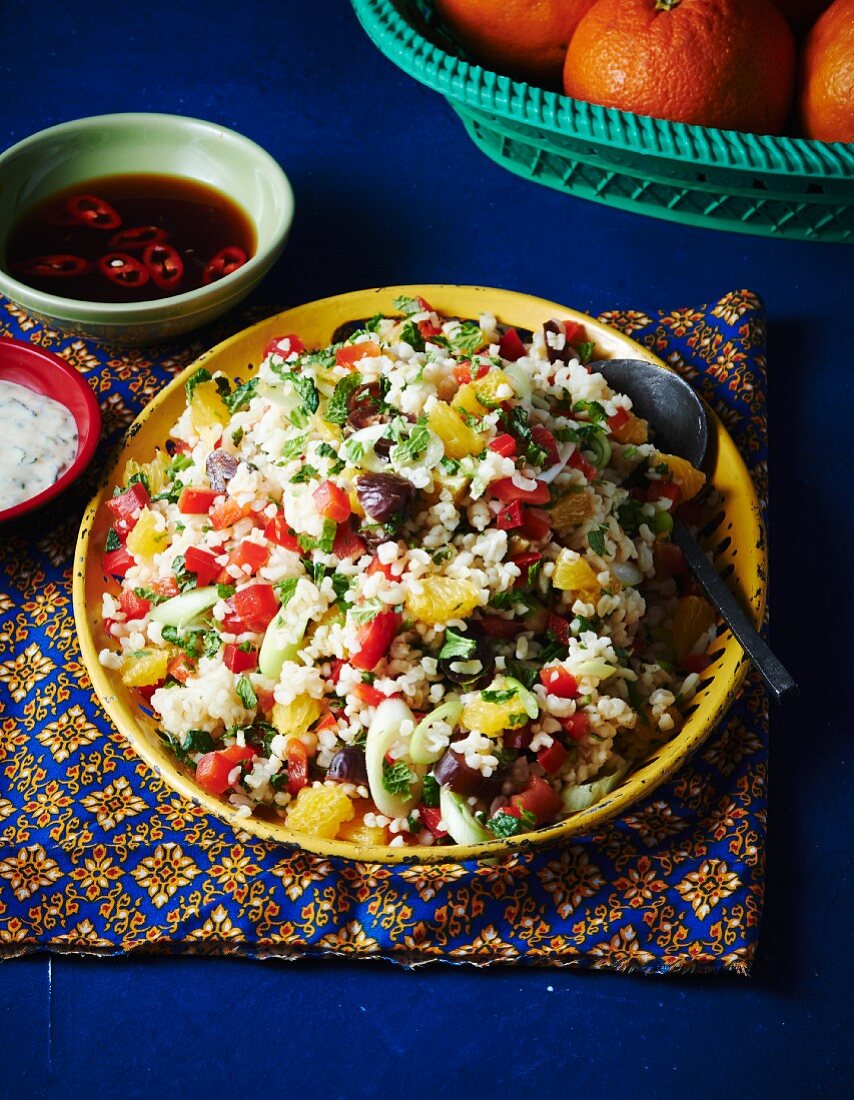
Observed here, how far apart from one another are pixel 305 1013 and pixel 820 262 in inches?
95.2

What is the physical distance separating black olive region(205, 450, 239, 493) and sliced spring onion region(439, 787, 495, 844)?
78 cm

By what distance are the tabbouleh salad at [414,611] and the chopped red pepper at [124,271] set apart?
79cm

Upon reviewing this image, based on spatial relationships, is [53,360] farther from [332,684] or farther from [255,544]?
[332,684]

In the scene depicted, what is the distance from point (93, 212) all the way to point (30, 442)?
0.82 meters

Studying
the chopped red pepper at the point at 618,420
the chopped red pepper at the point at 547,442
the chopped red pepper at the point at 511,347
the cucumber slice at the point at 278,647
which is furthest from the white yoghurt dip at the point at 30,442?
the chopped red pepper at the point at 618,420

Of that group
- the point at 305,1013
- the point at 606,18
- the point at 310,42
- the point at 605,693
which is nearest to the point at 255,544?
the point at 605,693

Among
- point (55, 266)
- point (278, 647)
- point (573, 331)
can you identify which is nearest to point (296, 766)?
point (278, 647)

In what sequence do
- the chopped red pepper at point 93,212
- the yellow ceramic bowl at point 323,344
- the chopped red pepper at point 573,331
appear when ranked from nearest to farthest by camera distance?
the yellow ceramic bowl at point 323,344 < the chopped red pepper at point 573,331 < the chopped red pepper at point 93,212

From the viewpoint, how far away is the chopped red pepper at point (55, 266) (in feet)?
10.0

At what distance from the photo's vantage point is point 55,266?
3.07m

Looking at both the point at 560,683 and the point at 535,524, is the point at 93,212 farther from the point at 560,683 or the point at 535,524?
the point at 560,683

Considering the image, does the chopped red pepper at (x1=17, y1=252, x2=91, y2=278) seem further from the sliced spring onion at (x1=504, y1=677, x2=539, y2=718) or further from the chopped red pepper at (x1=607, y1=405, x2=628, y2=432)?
the sliced spring onion at (x1=504, y1=677, x2=539, y2=718)

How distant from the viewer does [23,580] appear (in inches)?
108

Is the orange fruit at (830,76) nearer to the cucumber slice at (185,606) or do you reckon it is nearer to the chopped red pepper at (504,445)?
the chopped red pepper at (504,445)
